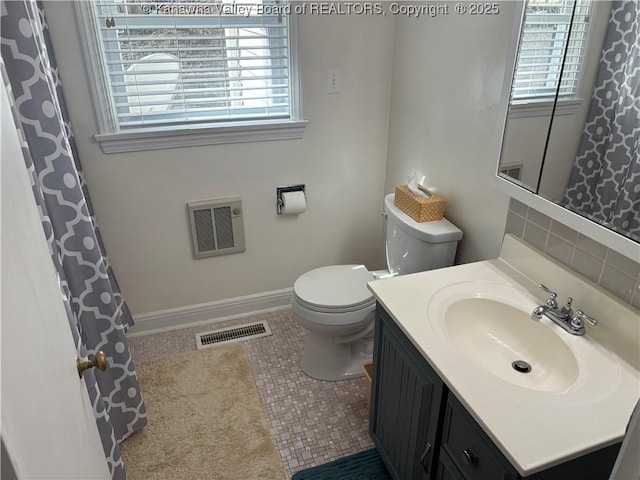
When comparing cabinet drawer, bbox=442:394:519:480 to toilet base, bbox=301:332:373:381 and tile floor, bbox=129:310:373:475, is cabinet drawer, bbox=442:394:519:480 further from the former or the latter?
toilet base, bbox=301:332:373:381

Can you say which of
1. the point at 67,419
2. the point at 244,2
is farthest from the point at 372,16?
the point at 67,419

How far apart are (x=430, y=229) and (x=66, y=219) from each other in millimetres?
1351

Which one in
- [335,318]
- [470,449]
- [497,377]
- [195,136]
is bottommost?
[335,318]

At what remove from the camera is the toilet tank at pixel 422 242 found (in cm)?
197

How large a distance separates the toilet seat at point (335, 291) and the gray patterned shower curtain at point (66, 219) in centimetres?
78

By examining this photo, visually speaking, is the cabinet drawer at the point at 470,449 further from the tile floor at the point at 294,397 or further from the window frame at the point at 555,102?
the window frame at the point at 555,102

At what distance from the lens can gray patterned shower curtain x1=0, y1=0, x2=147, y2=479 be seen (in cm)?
135

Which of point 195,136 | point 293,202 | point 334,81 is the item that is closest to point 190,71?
point 195,136

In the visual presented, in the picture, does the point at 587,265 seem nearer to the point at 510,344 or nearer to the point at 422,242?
the point at 510,344

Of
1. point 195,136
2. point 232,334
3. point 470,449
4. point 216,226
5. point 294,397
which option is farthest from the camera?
point 232,334

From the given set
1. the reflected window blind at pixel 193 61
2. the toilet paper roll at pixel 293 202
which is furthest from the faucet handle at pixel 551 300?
the reflected window blind at pixel 193 61

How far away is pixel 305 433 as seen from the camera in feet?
6.63

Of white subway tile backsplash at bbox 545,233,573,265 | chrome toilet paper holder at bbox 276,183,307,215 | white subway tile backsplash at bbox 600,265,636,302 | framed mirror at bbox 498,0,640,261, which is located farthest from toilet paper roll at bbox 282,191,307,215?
white subway tile backsplash at bbox 600,265,636,302

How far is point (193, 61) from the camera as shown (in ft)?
7.25
